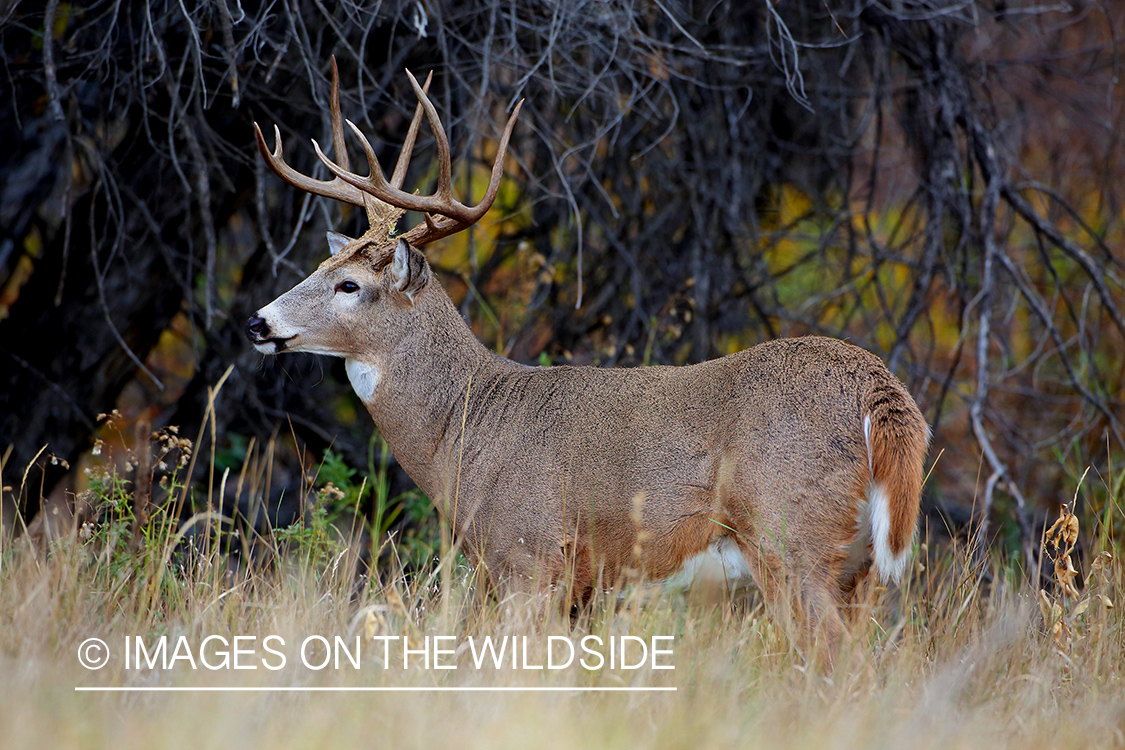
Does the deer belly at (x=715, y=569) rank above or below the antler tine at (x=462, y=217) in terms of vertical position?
below

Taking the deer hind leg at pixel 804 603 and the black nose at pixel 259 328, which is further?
the black nose at pixel 259 328

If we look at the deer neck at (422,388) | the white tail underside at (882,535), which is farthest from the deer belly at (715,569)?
the deer neck at (422,388)

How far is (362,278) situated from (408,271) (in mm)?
188

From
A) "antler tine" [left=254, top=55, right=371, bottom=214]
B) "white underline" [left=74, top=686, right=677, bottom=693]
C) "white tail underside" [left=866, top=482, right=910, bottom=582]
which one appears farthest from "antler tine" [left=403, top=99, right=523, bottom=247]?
"white underline" [left=74, top=686, right=677, bottom=693]

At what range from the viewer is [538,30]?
4.79 metres

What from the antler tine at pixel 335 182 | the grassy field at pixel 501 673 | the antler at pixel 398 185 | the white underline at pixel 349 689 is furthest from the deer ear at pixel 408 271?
the white underline at pixel 349 689

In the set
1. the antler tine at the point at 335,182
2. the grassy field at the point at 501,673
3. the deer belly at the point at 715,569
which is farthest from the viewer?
the antler tine at the point at 335,182

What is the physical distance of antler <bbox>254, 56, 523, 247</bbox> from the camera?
4.11 metres

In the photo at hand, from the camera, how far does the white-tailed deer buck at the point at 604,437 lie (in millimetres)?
3479

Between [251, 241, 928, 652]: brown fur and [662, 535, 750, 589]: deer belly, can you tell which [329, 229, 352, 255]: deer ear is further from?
[662, 535, 750, 589]: deer belly

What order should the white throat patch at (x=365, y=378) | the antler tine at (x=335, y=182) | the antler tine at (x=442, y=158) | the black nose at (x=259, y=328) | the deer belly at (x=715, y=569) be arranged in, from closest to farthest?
the deer belly at (x=715, y=569) → the antler tine at (x=442, y=158) → the black nose at (x=259, y=328) → the antler tine at (x=335, y=182) → the white throat patch at (x=365, y=378)

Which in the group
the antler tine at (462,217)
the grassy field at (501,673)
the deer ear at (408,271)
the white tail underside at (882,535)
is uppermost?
the antler tine at (462,217)

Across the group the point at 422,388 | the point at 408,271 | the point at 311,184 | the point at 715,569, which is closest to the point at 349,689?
the point at 715,569

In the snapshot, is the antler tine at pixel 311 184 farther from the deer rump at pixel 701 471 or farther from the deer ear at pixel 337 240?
the deer rump at pixel 701 471
